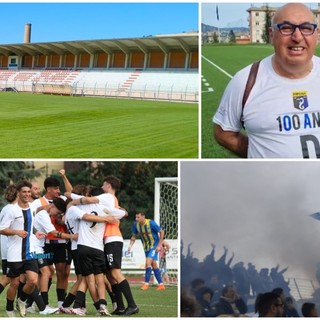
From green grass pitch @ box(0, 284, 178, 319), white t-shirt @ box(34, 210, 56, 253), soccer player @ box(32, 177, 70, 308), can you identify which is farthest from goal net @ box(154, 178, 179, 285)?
white t-shirt @ box(34, 210, 56, 253)

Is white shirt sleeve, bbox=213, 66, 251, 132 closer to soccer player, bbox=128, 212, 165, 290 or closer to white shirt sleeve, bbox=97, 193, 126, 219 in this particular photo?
white shirt sleeve, bbox=97, 193, 126, 219

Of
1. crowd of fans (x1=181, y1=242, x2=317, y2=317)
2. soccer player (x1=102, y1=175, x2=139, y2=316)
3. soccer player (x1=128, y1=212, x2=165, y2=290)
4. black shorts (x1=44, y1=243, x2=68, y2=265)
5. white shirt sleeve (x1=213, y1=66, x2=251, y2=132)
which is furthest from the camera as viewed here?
soccer player (x1=128, y1=212, x2=165, y2=290)

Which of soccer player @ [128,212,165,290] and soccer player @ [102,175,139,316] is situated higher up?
soccer player @ [128,212,165,290]

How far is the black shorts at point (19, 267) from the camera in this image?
6.57 metres

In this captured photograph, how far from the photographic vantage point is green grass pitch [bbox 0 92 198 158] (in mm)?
7090

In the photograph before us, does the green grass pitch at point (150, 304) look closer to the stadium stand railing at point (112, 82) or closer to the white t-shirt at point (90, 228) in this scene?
the white t-shirt at point (90, 228)

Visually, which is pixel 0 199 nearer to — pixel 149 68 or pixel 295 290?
pixel 149 68

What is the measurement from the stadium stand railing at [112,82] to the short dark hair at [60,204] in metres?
1.95

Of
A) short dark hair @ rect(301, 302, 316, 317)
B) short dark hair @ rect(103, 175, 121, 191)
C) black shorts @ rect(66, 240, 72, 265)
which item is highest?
short dark hair @ rect(103, 175, 121, 191)

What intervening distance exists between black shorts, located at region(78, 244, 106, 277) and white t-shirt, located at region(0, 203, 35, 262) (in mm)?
526

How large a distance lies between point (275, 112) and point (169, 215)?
19.5 ft

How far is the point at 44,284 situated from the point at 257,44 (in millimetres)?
3523

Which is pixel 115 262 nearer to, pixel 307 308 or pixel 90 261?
pixel 90 261

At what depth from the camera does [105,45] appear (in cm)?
880
